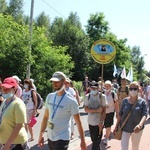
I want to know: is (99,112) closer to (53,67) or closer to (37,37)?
(37,37)

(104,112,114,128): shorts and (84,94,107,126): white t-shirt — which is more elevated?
(84,94,107,126): white t-shirt

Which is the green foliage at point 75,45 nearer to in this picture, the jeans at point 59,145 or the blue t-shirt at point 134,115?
the blue t-shirt at point 134,115

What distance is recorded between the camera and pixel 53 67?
2502 centimetres

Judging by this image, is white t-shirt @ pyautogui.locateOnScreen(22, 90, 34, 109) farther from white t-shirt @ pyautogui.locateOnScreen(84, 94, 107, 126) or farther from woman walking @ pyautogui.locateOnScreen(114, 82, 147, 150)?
woman walking @ pyautogui.locateOnScreen(114, 82, 147, 150)

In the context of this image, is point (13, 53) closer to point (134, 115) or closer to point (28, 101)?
point (28, 101)

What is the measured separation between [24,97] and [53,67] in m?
16.4

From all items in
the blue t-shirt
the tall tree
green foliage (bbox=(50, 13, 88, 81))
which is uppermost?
the tall tree

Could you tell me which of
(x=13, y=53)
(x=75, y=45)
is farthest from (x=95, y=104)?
(x=75, y=45)

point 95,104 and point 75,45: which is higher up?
point 75,45

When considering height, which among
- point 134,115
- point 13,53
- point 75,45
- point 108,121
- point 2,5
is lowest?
point 108,121

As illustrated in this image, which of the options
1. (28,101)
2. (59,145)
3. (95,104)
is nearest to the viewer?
(59,145)

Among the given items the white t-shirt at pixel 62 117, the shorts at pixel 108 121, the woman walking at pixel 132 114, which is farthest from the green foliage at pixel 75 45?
the white t-shirt at pixel 62 117

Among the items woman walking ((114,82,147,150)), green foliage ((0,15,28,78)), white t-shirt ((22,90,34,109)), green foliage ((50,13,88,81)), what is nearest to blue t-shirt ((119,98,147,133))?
woman walking ((114,82,147,150))

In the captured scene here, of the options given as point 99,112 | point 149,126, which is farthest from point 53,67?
point 99,112
